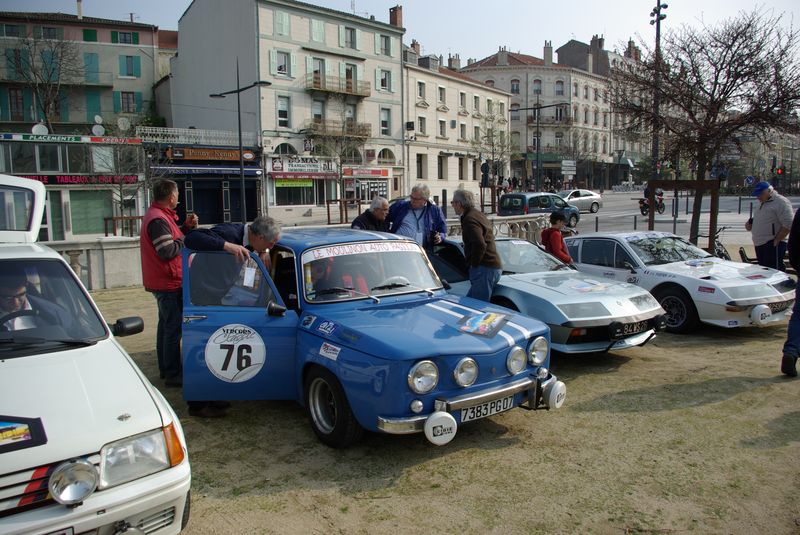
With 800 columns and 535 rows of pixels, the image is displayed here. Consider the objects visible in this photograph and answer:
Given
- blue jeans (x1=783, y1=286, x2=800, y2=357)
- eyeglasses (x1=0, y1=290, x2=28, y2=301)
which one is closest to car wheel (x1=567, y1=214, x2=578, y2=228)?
blue jeans (x1=783, y1=286, x2=800, y2=357)

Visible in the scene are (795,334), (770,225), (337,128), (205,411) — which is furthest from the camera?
(337,128)

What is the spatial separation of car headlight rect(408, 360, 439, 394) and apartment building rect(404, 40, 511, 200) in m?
47.0

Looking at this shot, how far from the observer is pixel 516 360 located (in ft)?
14.5

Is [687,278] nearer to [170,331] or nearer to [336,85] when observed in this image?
[170,331]

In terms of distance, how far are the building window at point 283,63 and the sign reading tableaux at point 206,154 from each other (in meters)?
6.61

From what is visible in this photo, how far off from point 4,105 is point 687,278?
54857 millimetres

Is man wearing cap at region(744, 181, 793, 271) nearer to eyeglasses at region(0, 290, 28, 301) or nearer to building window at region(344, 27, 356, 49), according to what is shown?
eyeglasses at region(0, 290, 28, 301)

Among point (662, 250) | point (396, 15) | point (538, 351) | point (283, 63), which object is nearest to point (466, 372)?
point (538, 351)

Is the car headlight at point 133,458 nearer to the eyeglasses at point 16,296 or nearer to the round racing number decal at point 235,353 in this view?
the eyeglasses at point 16,296

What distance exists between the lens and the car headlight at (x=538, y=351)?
4.59 m

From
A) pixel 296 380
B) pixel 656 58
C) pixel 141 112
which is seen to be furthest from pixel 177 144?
pixel 296 380

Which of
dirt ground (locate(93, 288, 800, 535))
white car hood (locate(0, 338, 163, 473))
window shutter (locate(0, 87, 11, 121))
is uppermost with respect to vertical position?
window shutter (locate(0, 87, 11, 121))

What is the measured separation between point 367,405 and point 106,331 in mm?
1786

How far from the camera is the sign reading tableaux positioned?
37.3 m
